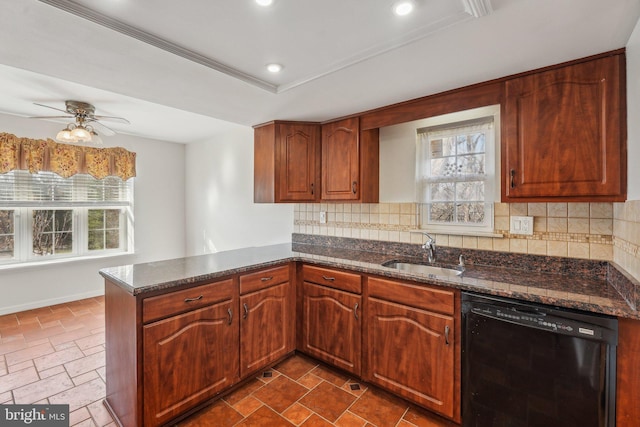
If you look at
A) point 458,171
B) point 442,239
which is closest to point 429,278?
point 442,239

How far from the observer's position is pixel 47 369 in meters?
2.34

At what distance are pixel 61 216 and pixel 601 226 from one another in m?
5.52

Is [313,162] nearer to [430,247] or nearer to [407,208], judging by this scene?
[407,208]

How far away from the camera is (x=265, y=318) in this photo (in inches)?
88.1

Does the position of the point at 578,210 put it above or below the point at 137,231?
above

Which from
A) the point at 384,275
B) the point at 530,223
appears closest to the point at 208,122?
the point at 384,275

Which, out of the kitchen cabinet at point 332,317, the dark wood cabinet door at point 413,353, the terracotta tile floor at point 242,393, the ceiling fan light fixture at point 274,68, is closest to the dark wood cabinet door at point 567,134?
the dark wood cabinet door at point 413,353

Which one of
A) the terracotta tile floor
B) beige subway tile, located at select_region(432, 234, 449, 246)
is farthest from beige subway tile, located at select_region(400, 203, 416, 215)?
the terracotta tile floor

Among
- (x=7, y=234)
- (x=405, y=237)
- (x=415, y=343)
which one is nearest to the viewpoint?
(x=415, y=343)

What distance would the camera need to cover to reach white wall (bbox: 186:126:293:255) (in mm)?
3614

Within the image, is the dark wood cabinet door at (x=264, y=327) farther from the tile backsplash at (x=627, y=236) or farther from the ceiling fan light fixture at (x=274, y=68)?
the tile backsplash at (x=627, y=236)

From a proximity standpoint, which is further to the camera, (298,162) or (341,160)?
(298,162)

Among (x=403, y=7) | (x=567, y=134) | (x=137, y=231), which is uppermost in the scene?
(x=403, y=7)

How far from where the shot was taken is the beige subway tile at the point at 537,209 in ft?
6.24
